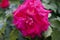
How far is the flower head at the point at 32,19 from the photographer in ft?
2.98

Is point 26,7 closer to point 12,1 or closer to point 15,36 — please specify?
point 15,36

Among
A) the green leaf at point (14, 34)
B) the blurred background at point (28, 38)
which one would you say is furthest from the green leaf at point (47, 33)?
the green leaf at point (14, 34)

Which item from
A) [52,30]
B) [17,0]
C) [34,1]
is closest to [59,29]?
[52,30]

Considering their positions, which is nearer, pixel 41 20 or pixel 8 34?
pixel 41 20

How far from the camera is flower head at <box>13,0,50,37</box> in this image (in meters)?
0.91

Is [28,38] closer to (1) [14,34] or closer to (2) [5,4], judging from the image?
(1) [14,34]

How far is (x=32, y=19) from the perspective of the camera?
2.98 feet

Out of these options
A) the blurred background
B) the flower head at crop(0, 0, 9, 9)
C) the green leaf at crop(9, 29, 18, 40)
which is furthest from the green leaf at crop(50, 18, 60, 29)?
the flower head at crop(0, 0, 9, 9)

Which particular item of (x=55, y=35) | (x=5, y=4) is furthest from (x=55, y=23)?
(x=5, y=4)

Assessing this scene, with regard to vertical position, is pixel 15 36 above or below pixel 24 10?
below

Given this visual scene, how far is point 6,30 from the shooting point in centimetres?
103

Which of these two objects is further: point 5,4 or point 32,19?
point 5,4

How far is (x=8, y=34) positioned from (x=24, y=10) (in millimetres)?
195

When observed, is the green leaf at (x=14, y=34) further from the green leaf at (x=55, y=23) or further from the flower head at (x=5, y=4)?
the flower head at (x=5, y=4)
